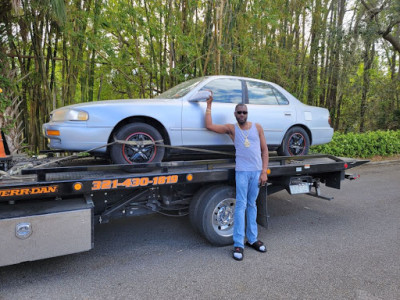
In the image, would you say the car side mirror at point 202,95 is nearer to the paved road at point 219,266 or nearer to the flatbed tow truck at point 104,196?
the flatbed tow truck at point 104,196

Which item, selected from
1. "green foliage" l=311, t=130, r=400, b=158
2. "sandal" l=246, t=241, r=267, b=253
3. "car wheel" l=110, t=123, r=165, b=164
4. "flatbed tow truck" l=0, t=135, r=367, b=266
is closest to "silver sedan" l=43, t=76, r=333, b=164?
"car wheel" l=110, t=123, r=165, b=164

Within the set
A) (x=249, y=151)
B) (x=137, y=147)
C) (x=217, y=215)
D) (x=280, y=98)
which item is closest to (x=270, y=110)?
(x=280, y=98)

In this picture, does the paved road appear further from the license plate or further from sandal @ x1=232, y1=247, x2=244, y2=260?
the license plate

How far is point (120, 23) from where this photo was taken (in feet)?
20.4

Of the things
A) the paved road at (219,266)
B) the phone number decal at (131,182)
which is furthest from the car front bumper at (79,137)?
the paved road at (219,266)

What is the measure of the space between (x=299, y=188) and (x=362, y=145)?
727cm

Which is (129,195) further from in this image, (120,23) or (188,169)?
(120,23)

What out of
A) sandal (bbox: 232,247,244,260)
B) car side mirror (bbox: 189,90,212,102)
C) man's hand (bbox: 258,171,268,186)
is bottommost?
sandal (bbox: 232,247,244,260)

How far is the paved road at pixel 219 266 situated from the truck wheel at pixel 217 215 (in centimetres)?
16

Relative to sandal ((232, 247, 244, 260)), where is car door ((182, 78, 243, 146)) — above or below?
above

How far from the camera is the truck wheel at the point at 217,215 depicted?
350cm

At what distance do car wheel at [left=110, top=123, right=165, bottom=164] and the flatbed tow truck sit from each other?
0.16 metres

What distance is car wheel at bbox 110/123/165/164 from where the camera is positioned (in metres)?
3.29

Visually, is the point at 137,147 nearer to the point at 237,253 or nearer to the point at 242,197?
the point at 242,197
